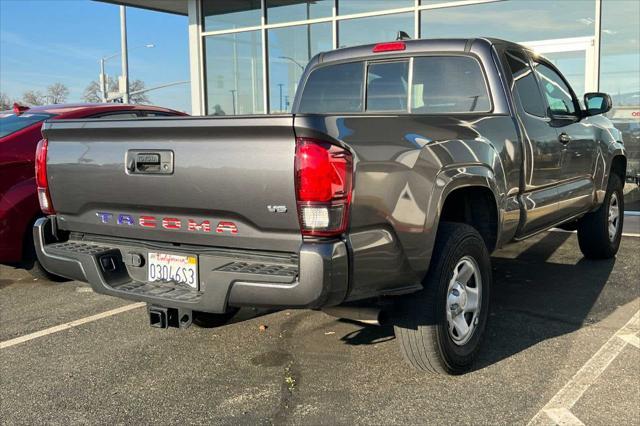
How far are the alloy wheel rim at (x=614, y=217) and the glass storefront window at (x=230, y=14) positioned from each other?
27.1 feet

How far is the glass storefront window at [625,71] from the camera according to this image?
920cm

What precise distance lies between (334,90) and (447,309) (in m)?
2.20

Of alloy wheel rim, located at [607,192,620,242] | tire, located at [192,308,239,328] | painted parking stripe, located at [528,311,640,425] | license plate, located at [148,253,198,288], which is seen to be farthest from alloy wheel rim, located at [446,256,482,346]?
A: alloy wheel rim, located at [607,192,620,242]

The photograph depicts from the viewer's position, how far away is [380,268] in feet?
9.31

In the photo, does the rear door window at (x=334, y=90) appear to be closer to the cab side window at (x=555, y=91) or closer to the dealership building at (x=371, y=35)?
the cab side window at (x=555, y=91)

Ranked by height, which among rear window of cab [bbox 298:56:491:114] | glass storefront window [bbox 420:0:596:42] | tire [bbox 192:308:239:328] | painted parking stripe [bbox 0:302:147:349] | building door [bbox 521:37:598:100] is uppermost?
glass storefront window [bbox 420:0:596:42]

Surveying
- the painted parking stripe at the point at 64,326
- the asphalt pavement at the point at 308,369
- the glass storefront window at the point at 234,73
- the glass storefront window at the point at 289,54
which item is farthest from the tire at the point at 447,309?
the glass storefront window at the point at 234,73

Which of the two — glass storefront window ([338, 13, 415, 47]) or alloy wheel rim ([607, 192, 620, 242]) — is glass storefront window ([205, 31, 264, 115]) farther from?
alloy wheel rim ([607, 192, 620, 242])

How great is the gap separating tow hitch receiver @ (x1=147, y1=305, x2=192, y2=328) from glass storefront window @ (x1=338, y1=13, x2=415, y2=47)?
338 inches

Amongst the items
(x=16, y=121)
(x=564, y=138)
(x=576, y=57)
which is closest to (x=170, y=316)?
(x=564, y=138)

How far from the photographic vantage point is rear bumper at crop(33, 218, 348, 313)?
2605mm

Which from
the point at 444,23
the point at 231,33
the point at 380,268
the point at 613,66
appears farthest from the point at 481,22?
the point at 380,268

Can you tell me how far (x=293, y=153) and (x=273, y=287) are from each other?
592 mm

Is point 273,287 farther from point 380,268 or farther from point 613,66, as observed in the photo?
point 613,66
